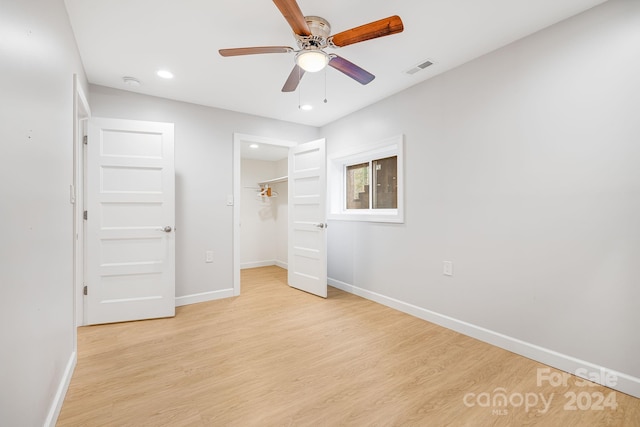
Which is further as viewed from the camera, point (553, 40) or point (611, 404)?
point (553, 40)

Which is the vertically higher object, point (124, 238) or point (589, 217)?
point (589, 217)

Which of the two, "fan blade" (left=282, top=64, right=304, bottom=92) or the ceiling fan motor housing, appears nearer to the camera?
the ceiling fan motor housing

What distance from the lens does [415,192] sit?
2971mm

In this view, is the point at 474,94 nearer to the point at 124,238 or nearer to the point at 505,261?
the point at 505,261

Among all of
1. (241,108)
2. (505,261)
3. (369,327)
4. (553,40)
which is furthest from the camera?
(241,108)

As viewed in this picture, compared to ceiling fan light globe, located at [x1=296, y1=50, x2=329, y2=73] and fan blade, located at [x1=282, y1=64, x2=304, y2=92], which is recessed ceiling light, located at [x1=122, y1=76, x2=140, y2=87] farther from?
ceiling fan light globe, located at [x1=296, y1=50, x2=329, y2=73]

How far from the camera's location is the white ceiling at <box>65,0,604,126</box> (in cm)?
183

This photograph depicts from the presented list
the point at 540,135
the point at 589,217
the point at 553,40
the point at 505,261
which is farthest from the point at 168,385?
the point at 553,40

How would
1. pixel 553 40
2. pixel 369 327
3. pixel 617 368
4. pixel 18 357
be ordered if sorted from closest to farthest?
pixel 18 357 < pixel 617 368 < pixel 553 40 < pixel 369 327

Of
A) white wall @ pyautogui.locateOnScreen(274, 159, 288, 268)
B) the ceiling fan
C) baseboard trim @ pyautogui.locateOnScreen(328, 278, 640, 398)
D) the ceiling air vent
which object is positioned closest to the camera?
the ceiling fan

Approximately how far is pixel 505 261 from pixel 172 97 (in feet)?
12.8

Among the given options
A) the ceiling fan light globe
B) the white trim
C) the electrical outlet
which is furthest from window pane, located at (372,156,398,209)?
the white trim

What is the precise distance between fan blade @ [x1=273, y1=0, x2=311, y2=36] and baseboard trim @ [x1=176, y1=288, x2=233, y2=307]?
307 cm

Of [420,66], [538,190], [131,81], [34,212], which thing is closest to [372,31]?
[420,66]
